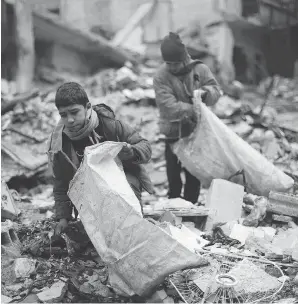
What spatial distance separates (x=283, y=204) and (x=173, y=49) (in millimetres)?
→ 1734

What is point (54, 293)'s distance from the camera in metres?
2.75

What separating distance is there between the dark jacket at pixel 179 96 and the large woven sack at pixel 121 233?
158 centimetres

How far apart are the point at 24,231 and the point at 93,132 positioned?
1136 millimetres

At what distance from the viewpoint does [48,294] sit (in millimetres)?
2750

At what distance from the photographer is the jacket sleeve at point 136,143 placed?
3080 millimetres

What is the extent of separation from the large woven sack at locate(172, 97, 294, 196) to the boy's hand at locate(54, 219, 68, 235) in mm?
1727

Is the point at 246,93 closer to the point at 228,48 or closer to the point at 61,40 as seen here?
the point at 228,48

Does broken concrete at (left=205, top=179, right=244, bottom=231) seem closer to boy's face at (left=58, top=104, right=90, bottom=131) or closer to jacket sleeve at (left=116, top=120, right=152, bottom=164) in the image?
jacket sleeve at (left=116, top=120, right=152, bottom=164)

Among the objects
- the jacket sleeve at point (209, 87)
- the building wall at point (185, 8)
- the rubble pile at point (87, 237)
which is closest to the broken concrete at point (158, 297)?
the rubble pile at point (87, 237)

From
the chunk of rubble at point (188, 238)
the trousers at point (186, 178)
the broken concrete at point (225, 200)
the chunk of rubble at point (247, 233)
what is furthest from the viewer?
the trousers at point (186, 178)

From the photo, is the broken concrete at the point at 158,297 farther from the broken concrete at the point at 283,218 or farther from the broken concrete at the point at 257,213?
the broken concrete at the point at 283,218

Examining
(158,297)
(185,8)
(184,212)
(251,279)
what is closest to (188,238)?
(184,212)

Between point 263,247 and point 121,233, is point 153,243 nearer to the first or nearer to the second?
point 121,233

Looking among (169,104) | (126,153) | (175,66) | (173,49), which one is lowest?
(126,153)
